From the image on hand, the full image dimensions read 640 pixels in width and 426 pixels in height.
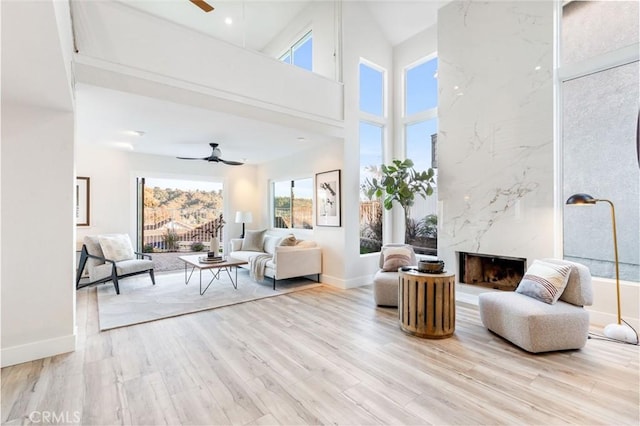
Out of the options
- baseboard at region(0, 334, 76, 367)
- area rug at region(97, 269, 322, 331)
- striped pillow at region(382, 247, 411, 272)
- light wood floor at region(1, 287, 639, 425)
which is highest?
striped pillow at region(382, 247, 411, 272)

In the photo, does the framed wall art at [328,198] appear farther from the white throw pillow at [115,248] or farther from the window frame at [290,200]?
the white throw pillow at [115,248]

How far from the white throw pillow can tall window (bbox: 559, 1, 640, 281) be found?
22.0 feet

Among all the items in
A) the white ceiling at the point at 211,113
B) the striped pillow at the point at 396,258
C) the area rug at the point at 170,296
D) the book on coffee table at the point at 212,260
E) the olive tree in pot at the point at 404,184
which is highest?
the white ceiling at the point at 211,113

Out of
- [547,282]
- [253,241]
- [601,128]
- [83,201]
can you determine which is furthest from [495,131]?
[83,201]

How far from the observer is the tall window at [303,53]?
5.94 metres

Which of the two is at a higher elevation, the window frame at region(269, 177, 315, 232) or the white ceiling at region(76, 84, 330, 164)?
the white ceiling at region(76, 84, 330, 164)

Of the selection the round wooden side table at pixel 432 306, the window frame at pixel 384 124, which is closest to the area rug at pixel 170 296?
the window frame at pixel 384 124

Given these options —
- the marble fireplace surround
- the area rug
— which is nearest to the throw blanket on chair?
the area rug

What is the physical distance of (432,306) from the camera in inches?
120

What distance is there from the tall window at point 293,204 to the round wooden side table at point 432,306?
11.0 feet

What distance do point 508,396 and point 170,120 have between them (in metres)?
4.79

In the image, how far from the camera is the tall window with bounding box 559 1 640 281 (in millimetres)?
3270

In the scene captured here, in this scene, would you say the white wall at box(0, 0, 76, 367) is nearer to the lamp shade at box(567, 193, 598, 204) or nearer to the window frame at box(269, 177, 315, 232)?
the window frame at box(269, 177, 315, 232)

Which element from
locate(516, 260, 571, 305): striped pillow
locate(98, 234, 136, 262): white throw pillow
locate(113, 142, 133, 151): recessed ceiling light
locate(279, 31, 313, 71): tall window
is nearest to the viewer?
locate(516, 260, 571, 305): striped pillow
